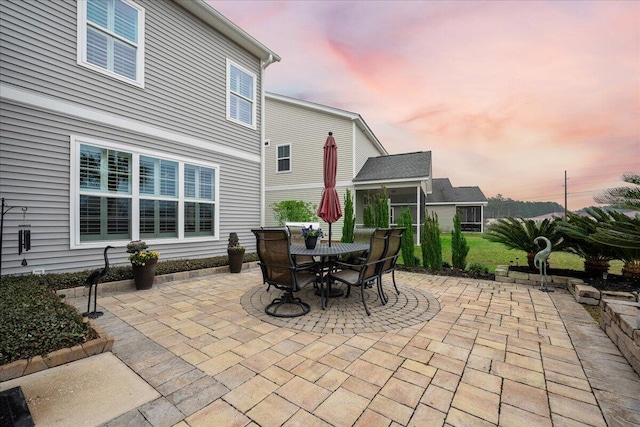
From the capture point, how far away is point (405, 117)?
14.1m

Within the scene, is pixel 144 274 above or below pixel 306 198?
below

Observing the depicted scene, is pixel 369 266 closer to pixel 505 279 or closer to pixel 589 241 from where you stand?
pixel 505 279

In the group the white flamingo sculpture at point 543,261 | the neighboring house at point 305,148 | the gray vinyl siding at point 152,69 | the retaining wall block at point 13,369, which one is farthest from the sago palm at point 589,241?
the neighboring house at point 305,148

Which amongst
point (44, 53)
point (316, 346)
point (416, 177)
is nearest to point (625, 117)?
point (416, 177)

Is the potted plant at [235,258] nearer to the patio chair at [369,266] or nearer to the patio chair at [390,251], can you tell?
the patio chair at [369,266]

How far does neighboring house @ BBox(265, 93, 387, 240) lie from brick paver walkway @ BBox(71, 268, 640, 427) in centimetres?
988

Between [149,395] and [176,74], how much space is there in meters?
6.80

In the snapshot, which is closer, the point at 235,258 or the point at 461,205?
the point at 235,258

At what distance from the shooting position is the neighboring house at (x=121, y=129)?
4.29m

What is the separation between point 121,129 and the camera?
5355 millimetres

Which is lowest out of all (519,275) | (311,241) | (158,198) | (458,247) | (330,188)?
(519,275)

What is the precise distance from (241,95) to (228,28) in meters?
1.65

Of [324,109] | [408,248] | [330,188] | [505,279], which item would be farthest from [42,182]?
[324,109]

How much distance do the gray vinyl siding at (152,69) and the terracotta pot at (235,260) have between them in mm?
3141
